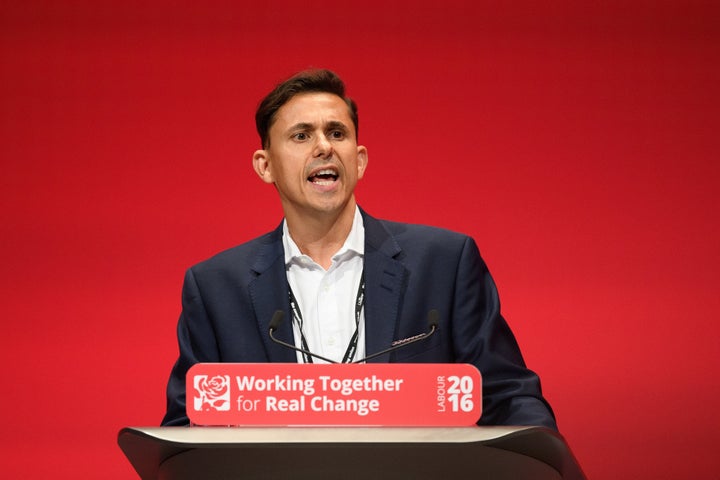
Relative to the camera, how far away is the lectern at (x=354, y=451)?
134cm

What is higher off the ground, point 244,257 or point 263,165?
point 263,165

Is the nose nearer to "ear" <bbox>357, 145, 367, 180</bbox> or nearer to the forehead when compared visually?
the forehead

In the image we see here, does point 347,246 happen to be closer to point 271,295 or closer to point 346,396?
point 271,295

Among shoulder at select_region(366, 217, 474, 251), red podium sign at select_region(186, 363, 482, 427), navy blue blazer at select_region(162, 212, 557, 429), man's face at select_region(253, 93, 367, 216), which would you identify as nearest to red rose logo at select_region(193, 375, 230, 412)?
red podium sign at select_region(186, 363, 482, 427)

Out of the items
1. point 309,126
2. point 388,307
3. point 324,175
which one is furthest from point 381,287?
point 309,126

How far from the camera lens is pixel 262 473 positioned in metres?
Answer: 1.40

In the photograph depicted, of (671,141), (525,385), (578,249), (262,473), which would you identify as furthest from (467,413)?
(671,141)

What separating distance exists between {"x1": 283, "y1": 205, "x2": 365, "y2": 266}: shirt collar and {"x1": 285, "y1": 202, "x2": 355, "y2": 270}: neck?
0.05ft

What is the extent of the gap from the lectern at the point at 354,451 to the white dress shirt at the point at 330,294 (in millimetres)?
867

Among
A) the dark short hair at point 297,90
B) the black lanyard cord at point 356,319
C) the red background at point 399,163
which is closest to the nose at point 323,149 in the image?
the dark short hair at point 297,90

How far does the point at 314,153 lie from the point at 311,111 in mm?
112

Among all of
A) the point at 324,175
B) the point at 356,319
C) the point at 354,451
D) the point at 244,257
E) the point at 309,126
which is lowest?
the point at 354,451

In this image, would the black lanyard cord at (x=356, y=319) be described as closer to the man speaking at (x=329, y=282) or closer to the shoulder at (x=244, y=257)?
the man speaking at (x=329, y=282)

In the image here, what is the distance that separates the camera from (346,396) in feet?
4.90
